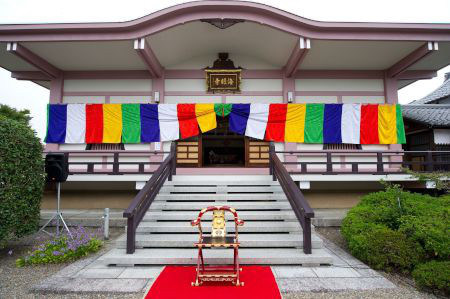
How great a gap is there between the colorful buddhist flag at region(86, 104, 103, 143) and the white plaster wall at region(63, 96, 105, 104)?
447 mm

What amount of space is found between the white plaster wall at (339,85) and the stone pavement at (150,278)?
6.94 metres

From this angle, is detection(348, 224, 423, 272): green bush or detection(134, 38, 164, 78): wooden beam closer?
detection(348, 224, 423, 272): green bush

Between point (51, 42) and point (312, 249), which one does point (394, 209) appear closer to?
point (312, 249)

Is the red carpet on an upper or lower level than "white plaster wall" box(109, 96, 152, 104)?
lower

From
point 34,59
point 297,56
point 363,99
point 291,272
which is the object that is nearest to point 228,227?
point 291,272

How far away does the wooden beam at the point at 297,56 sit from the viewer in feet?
27.2

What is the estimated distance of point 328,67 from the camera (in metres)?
9.97

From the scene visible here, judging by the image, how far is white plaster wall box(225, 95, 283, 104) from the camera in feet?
32.6

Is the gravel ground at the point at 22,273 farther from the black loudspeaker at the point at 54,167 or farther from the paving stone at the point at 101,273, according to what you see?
the black loudspeaker at the point at 54,167

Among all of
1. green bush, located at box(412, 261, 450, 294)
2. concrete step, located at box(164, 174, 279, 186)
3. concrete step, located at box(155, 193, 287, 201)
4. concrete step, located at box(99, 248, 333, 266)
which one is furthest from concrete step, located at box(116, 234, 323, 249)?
concrete step, located at box(164, 174, 279, 186)

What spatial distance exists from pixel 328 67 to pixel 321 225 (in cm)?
616

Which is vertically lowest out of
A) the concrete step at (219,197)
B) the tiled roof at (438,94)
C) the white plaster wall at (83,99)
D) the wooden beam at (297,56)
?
the concrete step at (219,197)

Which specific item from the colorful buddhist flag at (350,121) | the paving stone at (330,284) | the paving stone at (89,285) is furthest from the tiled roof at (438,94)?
the paving stone at (89,285)

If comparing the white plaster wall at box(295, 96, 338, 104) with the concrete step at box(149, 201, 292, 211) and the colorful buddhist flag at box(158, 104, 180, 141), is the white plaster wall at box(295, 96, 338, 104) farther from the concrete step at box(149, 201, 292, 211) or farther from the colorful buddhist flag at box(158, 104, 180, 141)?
the concrete step at box(149, 201, 292, 211)
